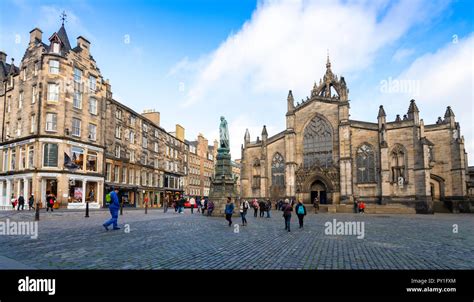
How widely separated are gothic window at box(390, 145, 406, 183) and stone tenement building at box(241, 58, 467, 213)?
107 millimetres

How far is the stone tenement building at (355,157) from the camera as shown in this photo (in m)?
34.5

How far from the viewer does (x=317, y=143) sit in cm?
4069

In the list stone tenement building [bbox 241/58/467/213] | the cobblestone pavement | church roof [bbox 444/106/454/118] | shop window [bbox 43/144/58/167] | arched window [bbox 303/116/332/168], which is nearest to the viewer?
the cobblestone pavement

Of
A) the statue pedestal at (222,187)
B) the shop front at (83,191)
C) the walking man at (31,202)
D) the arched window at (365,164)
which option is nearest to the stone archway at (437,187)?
the arched window at (365,164)

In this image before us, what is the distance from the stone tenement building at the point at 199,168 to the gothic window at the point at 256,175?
22818 millimetres

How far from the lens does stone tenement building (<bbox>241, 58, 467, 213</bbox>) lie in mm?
34500

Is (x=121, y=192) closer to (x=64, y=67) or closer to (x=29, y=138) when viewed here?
(x=29, y=138)

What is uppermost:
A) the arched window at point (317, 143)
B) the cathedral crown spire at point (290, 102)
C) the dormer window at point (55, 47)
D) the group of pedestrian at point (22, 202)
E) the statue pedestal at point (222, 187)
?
the dormer window at point (55, 47)

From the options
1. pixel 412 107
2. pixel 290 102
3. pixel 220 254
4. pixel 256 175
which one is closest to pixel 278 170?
pixel 256 175

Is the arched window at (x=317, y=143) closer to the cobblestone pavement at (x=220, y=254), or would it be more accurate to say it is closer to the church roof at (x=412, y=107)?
the church roof at (x=412, y=107)

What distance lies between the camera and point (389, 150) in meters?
36.0

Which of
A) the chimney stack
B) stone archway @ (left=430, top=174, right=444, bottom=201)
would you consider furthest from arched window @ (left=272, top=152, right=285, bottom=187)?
the chimney stack

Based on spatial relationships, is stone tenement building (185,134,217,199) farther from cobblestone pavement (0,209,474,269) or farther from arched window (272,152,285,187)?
cobblestone pavement (0,209,474,269)
